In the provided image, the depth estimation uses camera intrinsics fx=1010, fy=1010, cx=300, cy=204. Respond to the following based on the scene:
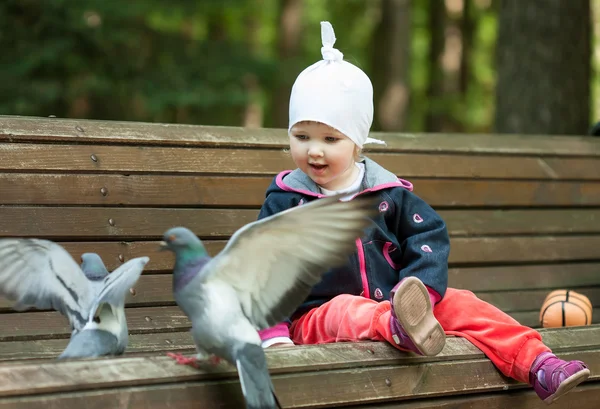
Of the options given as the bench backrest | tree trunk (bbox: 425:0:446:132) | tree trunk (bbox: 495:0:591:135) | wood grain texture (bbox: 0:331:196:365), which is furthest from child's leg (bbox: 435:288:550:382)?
tree trunk (bbox: 425:0:446:132)

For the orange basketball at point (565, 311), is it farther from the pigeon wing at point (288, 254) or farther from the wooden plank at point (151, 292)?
the pigeon wing at point (288, 254)

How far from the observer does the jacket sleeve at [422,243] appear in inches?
135

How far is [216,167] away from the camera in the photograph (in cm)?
436

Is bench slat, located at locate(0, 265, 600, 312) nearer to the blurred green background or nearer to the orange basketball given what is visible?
the orange basketball

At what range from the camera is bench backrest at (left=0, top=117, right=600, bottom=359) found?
388 cm

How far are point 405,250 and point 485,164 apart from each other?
1659 mm

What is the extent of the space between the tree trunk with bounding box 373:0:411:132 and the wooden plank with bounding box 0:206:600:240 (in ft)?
26.6

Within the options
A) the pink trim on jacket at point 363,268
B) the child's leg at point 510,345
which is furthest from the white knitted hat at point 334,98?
the child's leg at point 510,345

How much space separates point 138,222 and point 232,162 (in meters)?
0.55

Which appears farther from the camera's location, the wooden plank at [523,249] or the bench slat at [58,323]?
the wooden plank at [523,249]

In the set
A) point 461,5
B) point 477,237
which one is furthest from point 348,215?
point 461,5

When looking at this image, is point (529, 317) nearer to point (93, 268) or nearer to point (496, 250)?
point (496, 250)

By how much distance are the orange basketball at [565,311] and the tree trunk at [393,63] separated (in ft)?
28.3

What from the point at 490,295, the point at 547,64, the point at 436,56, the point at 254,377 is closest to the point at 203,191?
the point at 490,295
